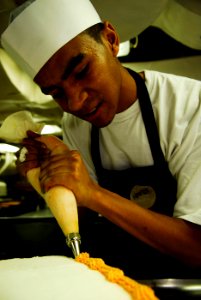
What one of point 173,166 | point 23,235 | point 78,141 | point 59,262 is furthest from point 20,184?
point 59,262

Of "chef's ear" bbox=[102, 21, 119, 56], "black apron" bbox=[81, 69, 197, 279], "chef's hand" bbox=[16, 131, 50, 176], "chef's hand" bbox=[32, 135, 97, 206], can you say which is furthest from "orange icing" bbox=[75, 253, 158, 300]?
"chef's ear" bbox=[102, 21, 119, 56]

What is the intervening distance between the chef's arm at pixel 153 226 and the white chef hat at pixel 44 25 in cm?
64

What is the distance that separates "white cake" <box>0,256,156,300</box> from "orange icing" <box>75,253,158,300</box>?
0.04 ft

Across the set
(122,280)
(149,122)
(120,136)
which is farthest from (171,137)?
(122,280)

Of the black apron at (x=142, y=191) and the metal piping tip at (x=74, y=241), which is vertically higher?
the metal piping tip at (x=74, y=241)

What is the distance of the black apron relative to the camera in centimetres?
151

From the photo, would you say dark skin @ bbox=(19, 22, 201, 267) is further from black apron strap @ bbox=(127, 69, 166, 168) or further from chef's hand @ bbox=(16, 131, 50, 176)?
black apron strap @ bbox=(127, 69, 166, 168)

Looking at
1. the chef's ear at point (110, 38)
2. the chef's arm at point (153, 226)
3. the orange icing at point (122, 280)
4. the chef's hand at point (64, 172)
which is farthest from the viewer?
the chef's ear at point (110, 38)

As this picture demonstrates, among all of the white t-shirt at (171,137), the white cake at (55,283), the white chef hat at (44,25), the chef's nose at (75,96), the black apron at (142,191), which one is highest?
the white chef hat at (44,25)

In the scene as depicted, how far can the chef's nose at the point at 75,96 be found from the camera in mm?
1292

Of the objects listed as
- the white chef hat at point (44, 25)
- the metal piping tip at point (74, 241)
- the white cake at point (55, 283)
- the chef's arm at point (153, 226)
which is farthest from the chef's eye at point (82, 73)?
the white cake at point (55, 283)

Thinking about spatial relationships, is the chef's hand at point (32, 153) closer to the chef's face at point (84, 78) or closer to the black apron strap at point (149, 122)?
the chef's face at point (84, 78)

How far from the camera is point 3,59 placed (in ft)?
8.51

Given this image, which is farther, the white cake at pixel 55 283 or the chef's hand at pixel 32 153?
the chef's hand at pixel 32 153
